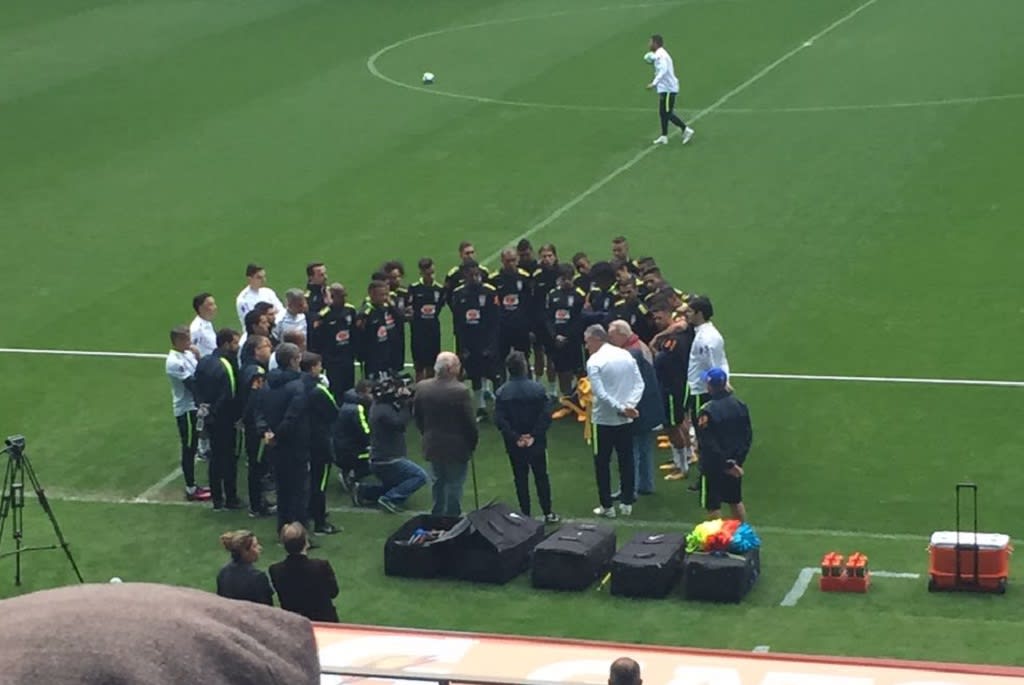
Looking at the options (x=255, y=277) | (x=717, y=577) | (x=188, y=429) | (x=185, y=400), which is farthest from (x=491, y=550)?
(x=255, y=277)

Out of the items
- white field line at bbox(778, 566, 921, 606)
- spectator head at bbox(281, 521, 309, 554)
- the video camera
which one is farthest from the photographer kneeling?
spectator head at bbox(281, 521, 309, 554)

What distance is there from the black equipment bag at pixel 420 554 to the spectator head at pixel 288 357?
1.89 m

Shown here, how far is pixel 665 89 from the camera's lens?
29234 mm

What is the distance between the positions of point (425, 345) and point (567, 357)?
4.98ft

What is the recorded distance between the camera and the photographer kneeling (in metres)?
16.2

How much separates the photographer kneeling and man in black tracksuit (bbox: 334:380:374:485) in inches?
2.6

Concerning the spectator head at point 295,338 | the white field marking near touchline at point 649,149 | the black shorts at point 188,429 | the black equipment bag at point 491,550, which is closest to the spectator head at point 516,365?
the black equipment bag at point 491,550

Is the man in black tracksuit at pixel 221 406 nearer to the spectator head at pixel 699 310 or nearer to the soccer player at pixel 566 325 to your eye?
Result: the soccer player at pixel 566 325

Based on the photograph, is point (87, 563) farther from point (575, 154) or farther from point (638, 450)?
point (575, 154)

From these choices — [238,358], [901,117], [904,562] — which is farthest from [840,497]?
[901,117]

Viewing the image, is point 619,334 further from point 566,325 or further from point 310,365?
point 310,365

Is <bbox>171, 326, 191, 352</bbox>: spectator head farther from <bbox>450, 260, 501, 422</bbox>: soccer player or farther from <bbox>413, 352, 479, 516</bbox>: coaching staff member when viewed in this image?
<bbox>450, 260, 501, 422</bbox>: soccer player

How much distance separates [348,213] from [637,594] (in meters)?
13.9

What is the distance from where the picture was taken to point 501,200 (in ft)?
88.7
